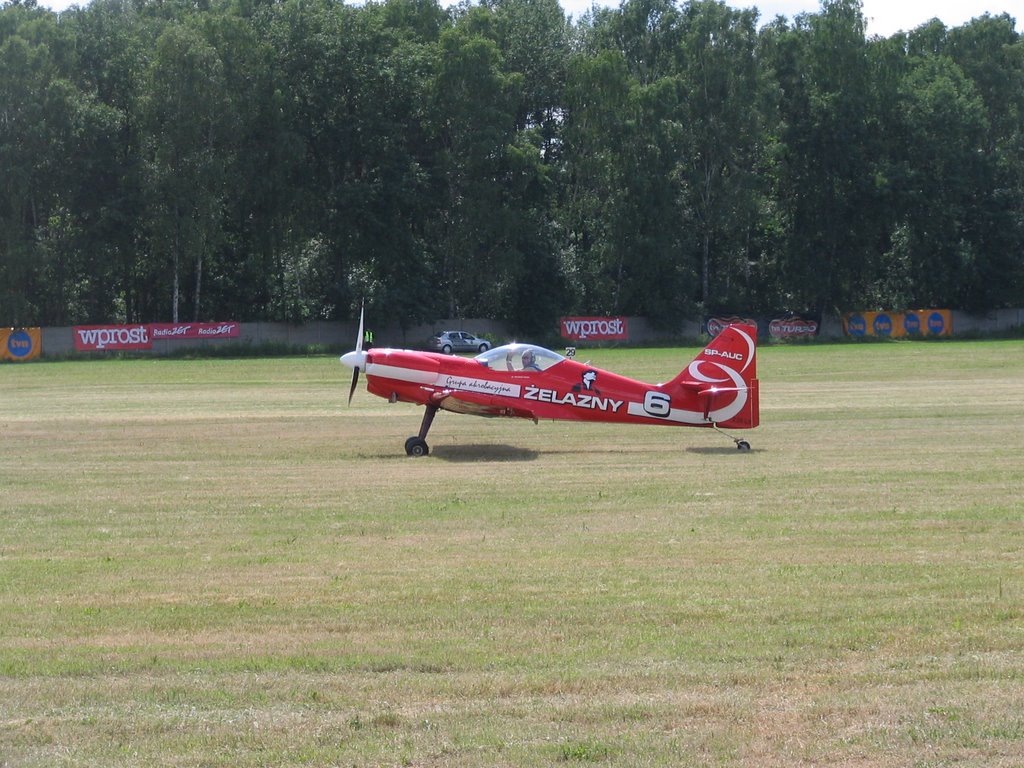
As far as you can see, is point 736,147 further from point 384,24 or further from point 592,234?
point 384,24

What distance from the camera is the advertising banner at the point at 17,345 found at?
177 ft

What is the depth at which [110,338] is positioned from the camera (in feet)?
186

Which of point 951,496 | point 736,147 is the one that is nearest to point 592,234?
point 736,147

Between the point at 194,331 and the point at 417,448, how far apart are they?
4255 centimetres

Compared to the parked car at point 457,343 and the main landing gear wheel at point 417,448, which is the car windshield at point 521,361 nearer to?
the main landing gear wheel at point 417,448

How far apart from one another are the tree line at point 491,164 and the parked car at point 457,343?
2.51m

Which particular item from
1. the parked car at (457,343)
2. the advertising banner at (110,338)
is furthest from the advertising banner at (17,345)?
the parked car at (457,343)

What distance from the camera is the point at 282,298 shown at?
6494 centimetres

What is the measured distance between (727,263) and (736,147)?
705cm

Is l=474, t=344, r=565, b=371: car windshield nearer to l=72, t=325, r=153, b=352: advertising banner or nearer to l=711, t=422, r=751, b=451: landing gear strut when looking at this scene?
l=711, t=422, r=751, b=451: landing gear strut

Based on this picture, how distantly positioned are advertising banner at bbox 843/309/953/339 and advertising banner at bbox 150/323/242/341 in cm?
3480

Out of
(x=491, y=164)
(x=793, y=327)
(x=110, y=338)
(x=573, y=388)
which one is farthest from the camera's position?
(x=793, y=327)

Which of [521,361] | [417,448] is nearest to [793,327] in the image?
[521,361]

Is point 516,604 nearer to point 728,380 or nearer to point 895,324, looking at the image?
point 728,380
